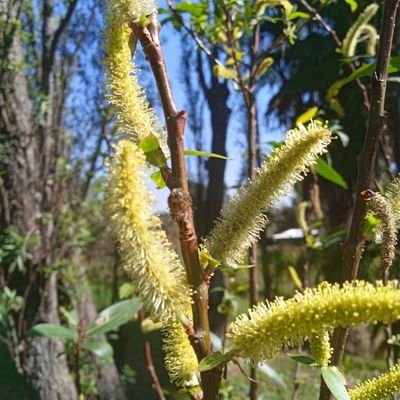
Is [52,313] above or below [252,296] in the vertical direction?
below

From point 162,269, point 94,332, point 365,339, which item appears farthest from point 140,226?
point 365,339

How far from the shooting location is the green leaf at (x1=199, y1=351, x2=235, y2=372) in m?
0.43

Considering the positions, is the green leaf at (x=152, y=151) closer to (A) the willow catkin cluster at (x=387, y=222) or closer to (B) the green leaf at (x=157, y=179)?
(B) the green leaf at (x=157, y=179)

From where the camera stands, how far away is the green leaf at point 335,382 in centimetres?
52

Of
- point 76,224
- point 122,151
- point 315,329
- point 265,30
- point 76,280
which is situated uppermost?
point 265,30

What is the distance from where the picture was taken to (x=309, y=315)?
1.35 ft

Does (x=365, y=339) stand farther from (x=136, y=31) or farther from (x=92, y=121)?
(x=136, y=31)

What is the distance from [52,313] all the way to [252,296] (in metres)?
1.58

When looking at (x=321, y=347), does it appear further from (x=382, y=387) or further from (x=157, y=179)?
(x=157, y=179)

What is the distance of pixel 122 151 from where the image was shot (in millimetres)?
408

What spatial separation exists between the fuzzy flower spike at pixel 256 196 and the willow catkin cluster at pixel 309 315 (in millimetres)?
63

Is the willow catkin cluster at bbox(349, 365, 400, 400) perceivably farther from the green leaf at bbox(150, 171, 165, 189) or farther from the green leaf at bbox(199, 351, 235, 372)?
the green leaf at bbox(150, 171, 165, 189)

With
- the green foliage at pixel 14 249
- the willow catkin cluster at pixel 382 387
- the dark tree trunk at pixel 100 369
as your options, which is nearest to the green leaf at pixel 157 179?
the willow catkin cluster at pixel 382 387

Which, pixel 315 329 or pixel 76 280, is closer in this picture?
pixel 315 329
